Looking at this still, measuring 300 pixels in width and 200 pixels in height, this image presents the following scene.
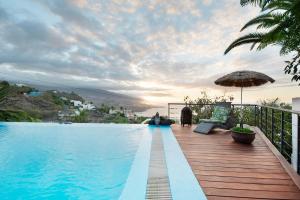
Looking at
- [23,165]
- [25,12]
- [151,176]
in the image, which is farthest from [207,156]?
[25,12]

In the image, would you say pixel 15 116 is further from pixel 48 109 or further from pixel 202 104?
pixel 202 104

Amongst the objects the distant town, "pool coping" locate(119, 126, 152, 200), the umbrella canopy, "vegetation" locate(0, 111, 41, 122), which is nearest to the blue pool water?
"pool coping" locate(119, 126, 152, 200)

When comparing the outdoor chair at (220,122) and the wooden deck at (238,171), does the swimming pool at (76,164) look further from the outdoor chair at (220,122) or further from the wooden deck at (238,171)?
the outdoor chair at (220,122)

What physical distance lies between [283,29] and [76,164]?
548 cm

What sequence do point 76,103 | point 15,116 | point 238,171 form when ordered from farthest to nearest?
1. point 76,103
2. point 15,116
3. point 238,171

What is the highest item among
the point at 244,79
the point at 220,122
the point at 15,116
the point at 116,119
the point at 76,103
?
the point at 244,79

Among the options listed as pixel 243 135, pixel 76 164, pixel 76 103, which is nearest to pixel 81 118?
pixel 76 103

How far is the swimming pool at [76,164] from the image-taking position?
3.59 metres

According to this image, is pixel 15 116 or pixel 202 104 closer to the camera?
pixel 202 104

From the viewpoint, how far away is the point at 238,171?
3615 mm

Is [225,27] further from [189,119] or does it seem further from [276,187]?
[276,187]

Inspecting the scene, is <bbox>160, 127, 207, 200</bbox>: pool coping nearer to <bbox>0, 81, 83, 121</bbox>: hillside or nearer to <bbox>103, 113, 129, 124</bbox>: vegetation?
<bbox>103, 113, 129, 124</bbox>: vegetation

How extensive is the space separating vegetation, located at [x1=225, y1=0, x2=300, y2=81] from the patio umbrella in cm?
90

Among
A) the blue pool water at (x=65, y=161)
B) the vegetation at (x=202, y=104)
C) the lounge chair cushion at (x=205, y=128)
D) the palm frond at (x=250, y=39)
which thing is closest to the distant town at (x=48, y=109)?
the blue pool water at (x=65, y=161)
